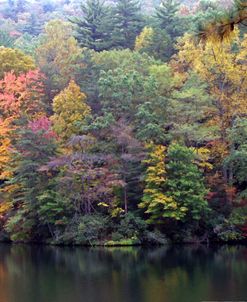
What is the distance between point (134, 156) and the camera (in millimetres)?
28719

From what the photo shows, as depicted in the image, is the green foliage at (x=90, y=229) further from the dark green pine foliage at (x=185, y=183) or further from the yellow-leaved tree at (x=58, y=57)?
the yellow-leaved tree at (x=58, y=57)

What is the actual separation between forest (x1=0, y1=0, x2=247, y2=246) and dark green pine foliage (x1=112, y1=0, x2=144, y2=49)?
8.93 m

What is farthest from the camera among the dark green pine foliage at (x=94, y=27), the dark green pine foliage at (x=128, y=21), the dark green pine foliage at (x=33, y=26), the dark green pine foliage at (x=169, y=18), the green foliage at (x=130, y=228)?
the dark green pine foliage at (x=33, y=26)

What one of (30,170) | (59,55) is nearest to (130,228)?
(30,170)

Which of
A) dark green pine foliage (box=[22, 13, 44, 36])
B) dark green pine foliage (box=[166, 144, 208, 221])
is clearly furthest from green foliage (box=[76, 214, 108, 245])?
dark green pine foliage (box=[22, 13, 44, 36])

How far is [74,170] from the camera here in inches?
1120

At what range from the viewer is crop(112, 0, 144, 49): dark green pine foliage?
142 ft

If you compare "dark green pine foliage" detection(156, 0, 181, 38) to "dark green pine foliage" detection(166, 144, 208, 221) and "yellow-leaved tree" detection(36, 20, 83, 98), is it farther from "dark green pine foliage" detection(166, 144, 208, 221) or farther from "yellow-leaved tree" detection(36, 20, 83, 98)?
"dark green pine foliage" detection(166, 144, 208, 221)

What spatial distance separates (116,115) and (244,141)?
8.03 meters

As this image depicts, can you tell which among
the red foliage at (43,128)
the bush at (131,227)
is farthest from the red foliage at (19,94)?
the bush at (131,227)

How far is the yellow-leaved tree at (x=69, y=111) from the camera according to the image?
32.0 m

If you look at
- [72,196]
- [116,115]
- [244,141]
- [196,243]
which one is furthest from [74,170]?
[244,141]

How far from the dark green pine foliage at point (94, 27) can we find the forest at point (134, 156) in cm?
886

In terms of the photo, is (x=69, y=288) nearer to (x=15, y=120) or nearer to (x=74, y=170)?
(x=74, y=170)
